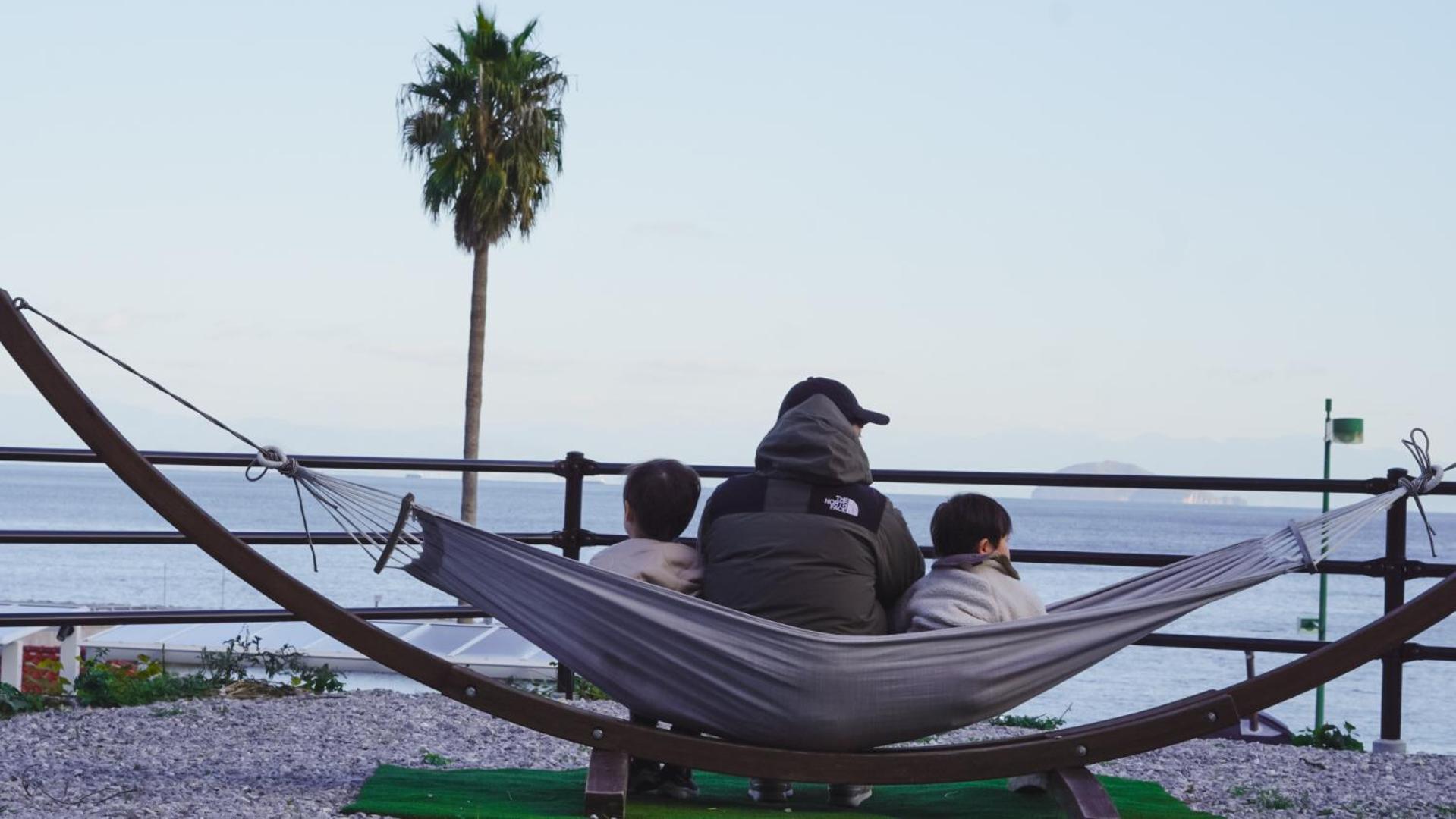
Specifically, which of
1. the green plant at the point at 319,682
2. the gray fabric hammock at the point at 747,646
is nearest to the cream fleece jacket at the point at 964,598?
the gray fabric hammock at the point at 747,646

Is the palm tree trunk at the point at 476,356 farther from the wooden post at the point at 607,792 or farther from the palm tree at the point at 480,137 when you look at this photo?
the wooden post at the point at 607,792

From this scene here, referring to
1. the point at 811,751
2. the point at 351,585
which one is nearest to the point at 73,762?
the point at 811,751

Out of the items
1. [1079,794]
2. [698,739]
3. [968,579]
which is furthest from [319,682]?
[1079,794]

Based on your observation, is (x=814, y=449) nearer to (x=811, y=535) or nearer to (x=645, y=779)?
(x=811, y=535)

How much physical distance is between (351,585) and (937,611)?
165 ft

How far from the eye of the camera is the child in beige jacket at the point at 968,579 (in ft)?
10.7

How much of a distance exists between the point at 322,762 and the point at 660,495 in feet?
4.57

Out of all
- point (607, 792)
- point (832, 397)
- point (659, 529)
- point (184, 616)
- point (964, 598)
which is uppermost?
point (832, 397)

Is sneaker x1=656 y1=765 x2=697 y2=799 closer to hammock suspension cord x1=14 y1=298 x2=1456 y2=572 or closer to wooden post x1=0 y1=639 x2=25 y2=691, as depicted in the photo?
hammock suspension cord x1=14 y1=298 x2=1456 y2=572

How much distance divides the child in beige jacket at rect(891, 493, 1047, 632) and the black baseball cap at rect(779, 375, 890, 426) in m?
0.29

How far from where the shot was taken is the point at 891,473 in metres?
5.01

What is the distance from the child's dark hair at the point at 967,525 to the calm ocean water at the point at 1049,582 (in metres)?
0.95

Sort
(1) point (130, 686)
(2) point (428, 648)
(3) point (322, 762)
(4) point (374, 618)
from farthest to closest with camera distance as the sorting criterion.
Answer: (2) point (428, 648)
(1) point (130, 686)
(4) point (374, 618)
(3) point (322, 762)

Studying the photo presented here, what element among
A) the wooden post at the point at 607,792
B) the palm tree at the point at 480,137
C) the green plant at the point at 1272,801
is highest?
the palm tree at the point at 480,137
